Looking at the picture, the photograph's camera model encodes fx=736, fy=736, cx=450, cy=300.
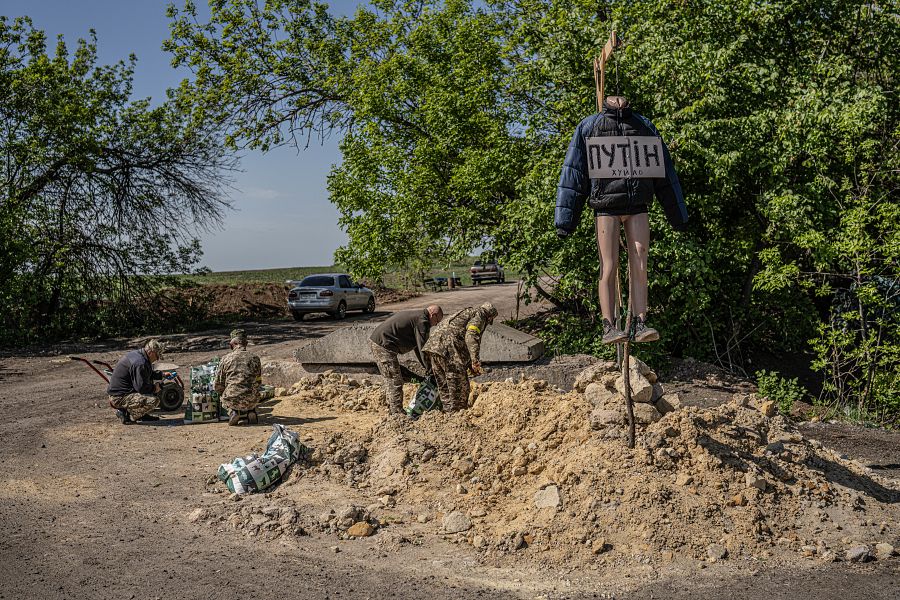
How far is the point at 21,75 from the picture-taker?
790 inches

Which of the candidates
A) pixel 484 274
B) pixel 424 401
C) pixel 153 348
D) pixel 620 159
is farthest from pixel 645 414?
pixel 484 274

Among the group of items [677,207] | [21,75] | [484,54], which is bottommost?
[677,207]

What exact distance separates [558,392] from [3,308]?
56.8 feet

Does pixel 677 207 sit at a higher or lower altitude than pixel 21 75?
lower

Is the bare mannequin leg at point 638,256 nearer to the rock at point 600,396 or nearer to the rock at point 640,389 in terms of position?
the rock at point 640,389

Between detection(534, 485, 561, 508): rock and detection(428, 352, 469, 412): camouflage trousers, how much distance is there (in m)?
2.69

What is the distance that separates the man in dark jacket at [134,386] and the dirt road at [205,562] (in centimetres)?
154

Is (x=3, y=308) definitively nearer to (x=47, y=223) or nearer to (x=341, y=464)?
(x=47, y=223)

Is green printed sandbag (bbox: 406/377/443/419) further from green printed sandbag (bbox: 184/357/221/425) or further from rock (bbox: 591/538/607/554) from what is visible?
rock (bbox: 591/538/607/554)

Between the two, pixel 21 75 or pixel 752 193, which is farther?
pixel 21 75

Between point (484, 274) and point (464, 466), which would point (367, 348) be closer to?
point (464, 466)

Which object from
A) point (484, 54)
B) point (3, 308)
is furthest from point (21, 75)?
point (484, 54)

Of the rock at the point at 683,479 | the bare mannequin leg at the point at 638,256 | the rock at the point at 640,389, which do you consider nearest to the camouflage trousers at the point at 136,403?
the rock at the point at 640,389

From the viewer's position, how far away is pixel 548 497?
5.97m
